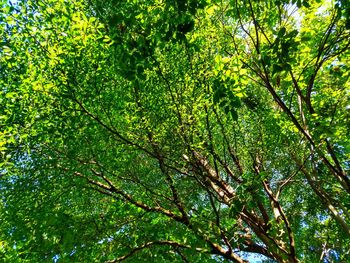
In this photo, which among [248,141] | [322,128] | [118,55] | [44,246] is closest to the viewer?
[118,55]

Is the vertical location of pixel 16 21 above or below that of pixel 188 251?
above

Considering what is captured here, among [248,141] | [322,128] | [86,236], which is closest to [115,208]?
[86,236]

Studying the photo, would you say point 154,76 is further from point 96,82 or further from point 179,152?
point 179,152

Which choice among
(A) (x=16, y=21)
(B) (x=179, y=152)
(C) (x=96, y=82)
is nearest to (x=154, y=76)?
(C) (x=96, y=82)

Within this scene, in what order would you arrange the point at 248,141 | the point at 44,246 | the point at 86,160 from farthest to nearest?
1. the point at 248,141
2. the point at 86,160
3. the point at 44,246

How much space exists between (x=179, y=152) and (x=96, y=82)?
2.51m

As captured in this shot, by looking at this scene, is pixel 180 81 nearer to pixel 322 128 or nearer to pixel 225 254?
pixel 322 128

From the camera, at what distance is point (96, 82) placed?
6914 mm

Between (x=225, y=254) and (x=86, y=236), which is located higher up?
(x=86, y=236)

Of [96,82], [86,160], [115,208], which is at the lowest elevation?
[115,208]

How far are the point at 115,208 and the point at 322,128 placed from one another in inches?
223

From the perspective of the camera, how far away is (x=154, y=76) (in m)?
7.38

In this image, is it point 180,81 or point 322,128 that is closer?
point 322,128

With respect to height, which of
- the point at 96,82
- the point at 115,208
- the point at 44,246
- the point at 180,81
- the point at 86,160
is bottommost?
the point at 44,246
